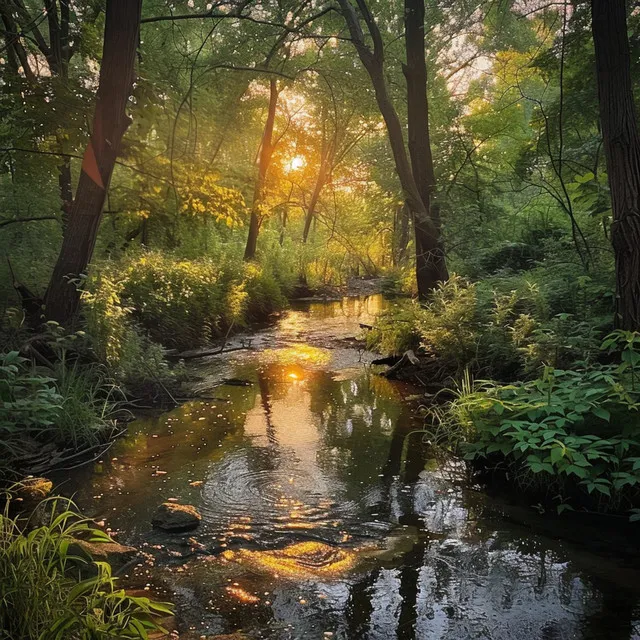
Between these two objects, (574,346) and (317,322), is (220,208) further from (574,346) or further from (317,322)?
(574,346)

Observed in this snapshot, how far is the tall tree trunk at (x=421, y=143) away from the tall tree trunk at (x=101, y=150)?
5.57m

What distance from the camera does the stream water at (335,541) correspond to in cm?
310

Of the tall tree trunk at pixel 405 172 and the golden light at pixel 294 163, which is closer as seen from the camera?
the tall tree trunk at pixel 405 172

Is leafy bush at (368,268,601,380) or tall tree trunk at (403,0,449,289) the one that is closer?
leafy bush at (368,268,601,380)

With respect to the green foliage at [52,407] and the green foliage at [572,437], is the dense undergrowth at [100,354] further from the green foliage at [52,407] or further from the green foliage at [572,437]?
the green foliage at [572,437]

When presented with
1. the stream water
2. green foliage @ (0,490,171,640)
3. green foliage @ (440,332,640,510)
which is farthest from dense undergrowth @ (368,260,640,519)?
green foliage @ (0,490,171,640)

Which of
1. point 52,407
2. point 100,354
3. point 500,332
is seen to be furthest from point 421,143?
point 52,407

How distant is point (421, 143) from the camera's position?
35.9 ft

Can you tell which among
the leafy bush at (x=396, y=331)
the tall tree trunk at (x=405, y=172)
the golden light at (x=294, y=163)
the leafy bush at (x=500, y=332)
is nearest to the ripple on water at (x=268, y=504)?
the leafy bush at (x=500, y=332)

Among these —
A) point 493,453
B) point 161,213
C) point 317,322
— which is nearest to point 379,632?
point 493,453

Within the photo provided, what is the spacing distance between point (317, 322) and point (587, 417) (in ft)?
35.3

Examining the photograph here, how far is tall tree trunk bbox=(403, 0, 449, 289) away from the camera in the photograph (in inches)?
420

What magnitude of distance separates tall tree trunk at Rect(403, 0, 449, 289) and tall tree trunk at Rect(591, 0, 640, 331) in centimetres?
533

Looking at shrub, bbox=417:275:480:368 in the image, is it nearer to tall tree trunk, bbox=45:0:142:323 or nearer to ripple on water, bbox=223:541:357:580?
ripple on water, bbox=223:541:357:580
